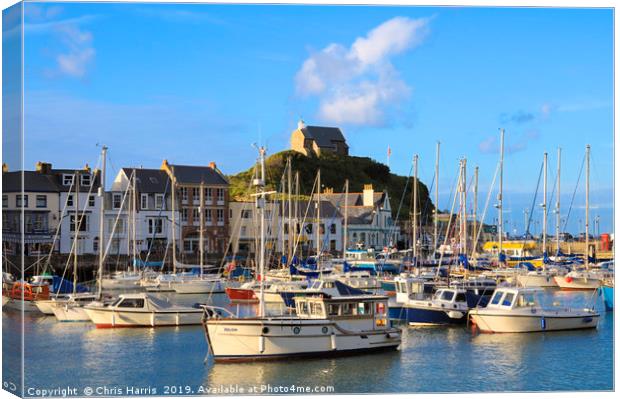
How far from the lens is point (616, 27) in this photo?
16641 millimetres

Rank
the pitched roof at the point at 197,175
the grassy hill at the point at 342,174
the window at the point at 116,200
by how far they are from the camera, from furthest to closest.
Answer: the grassy hill at the point at 342,174, the pitched roof at the point at 197,175, the window at the point at 116,200

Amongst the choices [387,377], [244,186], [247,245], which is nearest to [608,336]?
[387,377]

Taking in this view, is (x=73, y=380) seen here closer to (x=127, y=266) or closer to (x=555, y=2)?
(x=555, y=2)

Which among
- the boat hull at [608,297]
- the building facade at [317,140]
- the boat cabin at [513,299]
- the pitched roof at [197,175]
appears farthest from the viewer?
the building facade at [317,140]

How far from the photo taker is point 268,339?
2225cm

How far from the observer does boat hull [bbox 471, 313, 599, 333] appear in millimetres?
28812

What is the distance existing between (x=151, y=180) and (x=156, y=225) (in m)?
3.72

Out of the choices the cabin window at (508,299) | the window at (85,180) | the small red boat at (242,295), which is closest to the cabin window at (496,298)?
the cabin window at (508,299)

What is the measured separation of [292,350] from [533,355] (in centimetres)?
730

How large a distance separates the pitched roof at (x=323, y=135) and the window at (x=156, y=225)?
6406cm

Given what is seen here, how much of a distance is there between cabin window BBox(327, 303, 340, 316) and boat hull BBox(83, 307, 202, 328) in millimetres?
9565

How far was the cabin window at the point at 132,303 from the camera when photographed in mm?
31953

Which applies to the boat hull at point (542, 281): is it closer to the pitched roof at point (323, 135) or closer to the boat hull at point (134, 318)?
the boat hull at point (134, 318)

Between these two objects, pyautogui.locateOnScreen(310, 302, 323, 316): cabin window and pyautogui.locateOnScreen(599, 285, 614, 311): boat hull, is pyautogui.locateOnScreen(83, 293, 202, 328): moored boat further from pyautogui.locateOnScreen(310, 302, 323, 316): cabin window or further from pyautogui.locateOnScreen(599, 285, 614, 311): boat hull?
pyautogui.locateOnScreen(599, 285, 614, 311): boat hull
